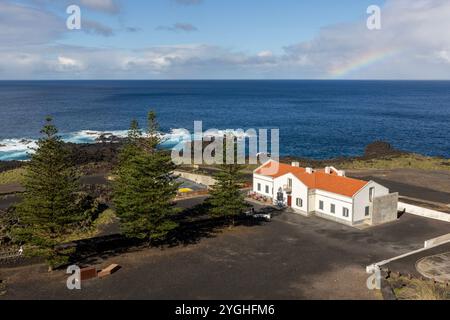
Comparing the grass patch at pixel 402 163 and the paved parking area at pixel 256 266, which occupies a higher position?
the grass patch at pixel 402 163

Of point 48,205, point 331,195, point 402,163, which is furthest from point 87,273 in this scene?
point 402,163

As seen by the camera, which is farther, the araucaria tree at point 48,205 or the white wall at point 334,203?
the white wall at point 334,203

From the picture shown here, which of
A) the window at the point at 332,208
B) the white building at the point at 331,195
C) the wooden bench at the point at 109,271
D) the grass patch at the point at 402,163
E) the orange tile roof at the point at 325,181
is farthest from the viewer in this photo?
the grass patch at the point at 402,163

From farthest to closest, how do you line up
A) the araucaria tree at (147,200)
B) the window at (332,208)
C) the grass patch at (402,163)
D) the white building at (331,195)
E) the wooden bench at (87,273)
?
the grass patch at (402,163) < the window at (332,208) < the white building at (331,195) < the araucaria tree at (147,200) < the wooden bench at (87,273)

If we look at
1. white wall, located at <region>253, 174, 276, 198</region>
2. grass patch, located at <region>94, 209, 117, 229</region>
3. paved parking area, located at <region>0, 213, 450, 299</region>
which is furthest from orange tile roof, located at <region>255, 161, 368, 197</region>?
grass patch, located at <region>94, 209, 117, 229</region>

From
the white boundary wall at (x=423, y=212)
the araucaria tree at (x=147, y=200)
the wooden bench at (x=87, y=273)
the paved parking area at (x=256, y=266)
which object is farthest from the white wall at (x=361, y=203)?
the wooden bench at (x=87, y=273)

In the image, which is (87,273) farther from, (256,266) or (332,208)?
(332,208)

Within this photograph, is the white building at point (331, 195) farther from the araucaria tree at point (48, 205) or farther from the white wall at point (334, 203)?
the araucaria tree at point (48, 205)
